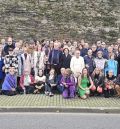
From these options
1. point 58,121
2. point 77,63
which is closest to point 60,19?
point 77,63

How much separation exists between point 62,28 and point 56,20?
1.87ft

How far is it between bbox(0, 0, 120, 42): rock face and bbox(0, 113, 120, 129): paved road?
14.0 meters

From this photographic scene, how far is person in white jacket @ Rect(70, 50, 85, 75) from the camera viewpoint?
16.4 m

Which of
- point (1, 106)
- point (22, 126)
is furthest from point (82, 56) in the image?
point (22, 126)

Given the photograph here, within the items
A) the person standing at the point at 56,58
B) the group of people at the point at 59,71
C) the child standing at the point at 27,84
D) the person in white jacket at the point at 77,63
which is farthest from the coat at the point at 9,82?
the person in white jacket at the point at 77,63

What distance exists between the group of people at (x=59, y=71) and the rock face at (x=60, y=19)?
9316 mm

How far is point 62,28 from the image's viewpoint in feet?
87.7

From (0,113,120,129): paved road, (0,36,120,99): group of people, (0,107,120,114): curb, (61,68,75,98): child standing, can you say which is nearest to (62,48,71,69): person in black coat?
(0,36,120,99): group of people

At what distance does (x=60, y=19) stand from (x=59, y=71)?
10.3 metres

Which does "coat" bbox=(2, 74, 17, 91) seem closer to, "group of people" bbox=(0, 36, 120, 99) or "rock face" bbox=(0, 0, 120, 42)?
"group of people" bbox=(0, 36, 120, 99)

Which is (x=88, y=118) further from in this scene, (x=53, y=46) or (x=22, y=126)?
(x=53, y=46)

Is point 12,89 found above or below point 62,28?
below

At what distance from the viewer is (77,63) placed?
16.4 m

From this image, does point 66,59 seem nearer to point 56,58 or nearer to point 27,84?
point 56,58
